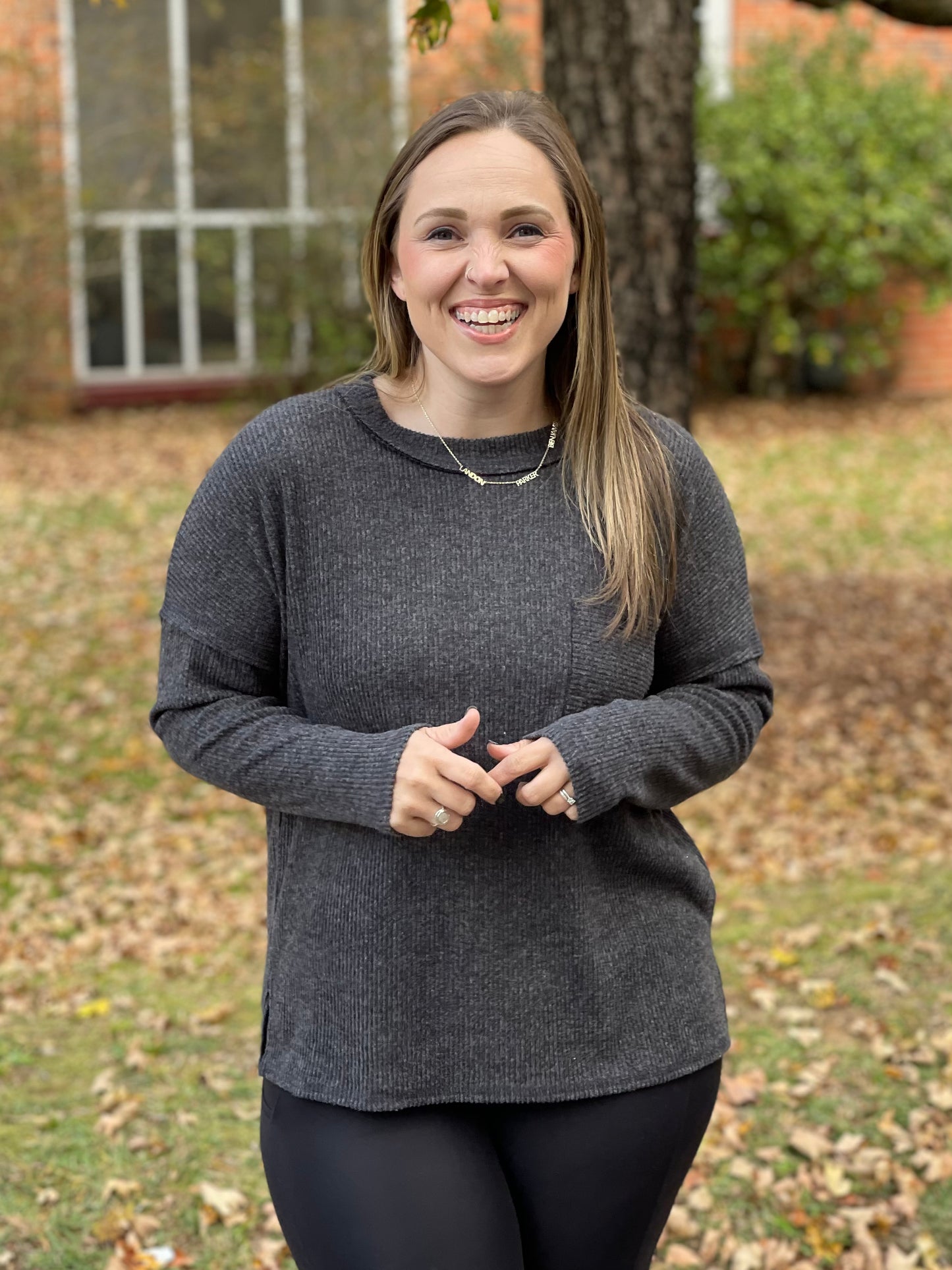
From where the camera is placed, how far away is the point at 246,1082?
4184mm

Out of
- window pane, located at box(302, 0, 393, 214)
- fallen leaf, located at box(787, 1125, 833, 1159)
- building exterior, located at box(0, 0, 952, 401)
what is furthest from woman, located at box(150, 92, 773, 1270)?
window pane, located at box(302, 0, 393, 214)

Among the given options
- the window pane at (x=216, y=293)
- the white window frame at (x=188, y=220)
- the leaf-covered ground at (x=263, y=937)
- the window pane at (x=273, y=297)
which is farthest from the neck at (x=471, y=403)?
the window pane at (x=216, y=293)

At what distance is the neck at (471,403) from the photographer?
6.64 feet

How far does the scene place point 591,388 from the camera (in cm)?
202

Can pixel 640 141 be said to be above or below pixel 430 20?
below

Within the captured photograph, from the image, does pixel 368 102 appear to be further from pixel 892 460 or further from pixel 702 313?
pixel 892 460

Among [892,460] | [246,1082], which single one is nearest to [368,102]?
[892,460]

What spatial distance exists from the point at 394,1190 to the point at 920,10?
4.40m

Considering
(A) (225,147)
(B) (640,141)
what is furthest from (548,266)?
(A) (225,147)

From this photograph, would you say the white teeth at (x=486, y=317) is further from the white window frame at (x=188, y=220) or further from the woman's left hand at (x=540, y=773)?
the white window frame at (x=188, y=220)

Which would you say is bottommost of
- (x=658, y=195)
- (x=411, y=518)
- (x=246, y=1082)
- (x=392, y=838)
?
(x=246, y=1082)

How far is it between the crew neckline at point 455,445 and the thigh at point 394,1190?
32.1 inches

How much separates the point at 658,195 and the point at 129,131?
346 inches

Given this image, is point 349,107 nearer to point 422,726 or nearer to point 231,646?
point 231,646
